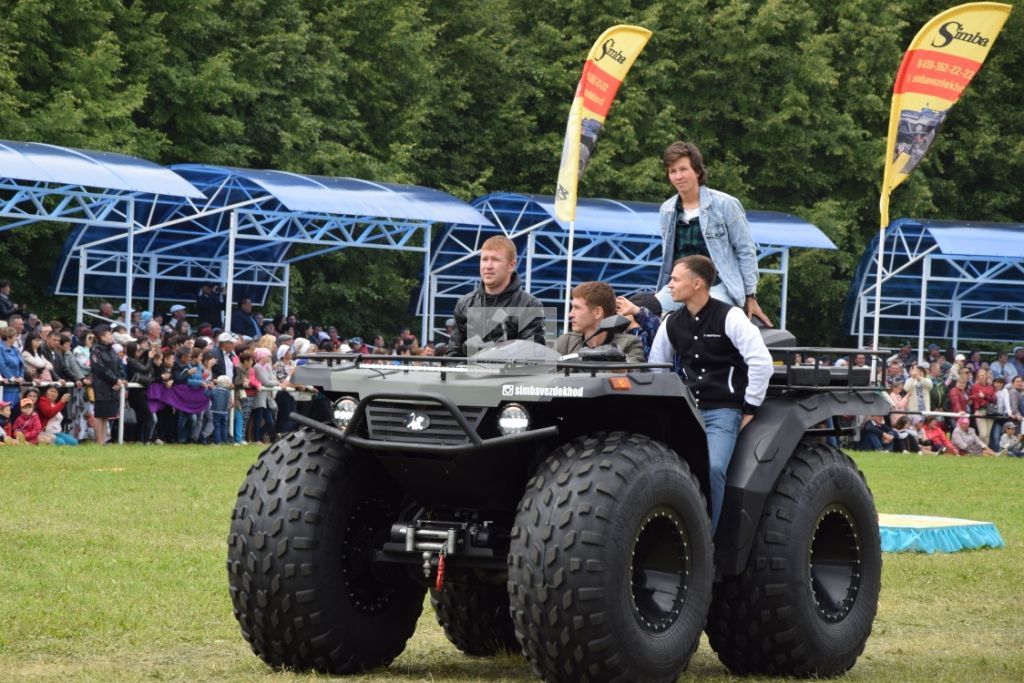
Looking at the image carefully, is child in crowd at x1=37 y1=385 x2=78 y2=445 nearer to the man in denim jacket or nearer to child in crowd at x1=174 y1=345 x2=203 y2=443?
child in crowd at x1=174 y1=345 x2=203 y2=443

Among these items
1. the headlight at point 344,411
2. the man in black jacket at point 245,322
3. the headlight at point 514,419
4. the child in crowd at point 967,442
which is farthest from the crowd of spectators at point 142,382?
the headlight at point 514,419

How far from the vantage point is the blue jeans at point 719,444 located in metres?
8.66

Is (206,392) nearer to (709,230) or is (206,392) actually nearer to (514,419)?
(709,230)

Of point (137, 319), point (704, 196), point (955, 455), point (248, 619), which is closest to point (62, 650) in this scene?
point (248, 619)

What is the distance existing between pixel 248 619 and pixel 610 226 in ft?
102

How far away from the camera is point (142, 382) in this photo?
2661 centimetres

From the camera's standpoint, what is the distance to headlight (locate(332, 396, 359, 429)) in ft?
27.2

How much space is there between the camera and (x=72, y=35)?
126ft

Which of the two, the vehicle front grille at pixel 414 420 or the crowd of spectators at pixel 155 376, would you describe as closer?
the vehicle front grille at pixel 414 420

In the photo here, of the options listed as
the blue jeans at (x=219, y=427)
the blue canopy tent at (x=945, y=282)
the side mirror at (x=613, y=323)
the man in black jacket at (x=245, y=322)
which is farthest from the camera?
the blue canopy tent at (x=945, y=282)

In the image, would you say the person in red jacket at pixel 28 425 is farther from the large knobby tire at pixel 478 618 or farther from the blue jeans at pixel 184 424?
the large knobby tire at pixel 478 618

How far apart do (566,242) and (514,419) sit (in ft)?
110

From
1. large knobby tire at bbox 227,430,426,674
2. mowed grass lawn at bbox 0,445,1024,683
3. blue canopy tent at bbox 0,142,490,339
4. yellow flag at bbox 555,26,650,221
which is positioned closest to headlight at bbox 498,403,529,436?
large knobby tire at bbox 227,430,426,674

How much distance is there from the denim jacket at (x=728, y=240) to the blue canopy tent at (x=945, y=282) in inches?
1232
